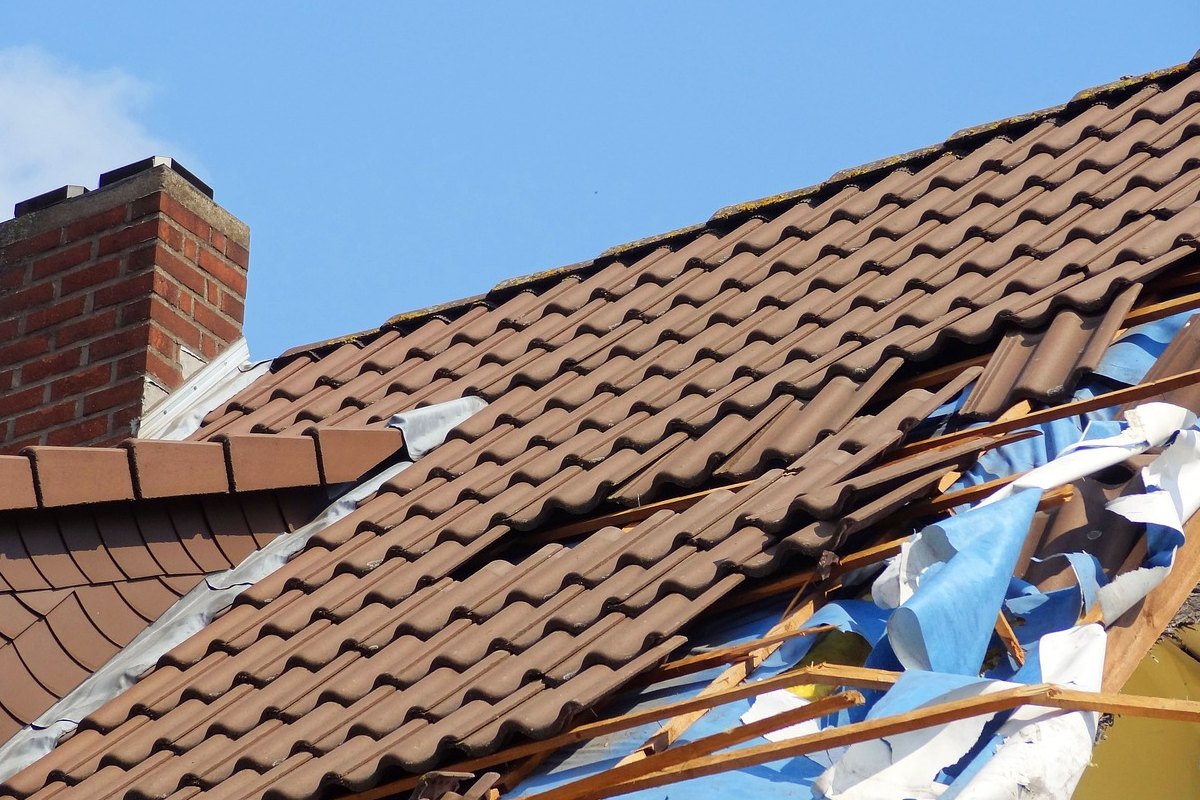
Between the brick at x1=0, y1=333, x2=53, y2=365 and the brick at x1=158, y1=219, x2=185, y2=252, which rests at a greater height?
the brick at x1=158, y1=219, x2=185, y2=252

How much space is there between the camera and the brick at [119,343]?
22.2 ft

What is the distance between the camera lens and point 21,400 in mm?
6957

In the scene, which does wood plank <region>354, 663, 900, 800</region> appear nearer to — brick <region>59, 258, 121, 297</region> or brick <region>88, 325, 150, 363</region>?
brick <region>88, 325, 150, 363</region>

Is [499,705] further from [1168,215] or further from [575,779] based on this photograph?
[1168,215]

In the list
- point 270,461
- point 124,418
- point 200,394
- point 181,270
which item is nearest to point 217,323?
point 181,270

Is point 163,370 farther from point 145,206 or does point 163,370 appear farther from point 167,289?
point 145,206

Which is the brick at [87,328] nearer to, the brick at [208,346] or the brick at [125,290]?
the brick at [125,290]

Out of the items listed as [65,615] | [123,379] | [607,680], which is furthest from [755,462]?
[123,379]

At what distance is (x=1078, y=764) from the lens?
3010 millimetres

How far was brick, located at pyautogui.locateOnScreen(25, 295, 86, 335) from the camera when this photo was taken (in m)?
7.01

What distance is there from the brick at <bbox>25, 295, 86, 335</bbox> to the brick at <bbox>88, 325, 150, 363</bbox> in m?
0.25

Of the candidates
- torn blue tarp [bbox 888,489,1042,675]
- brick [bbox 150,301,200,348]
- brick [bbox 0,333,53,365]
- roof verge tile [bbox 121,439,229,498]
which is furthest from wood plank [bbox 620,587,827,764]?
brick [bbox 0,333,53,365]

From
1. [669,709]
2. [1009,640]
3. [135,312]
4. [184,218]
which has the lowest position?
[1009,640]

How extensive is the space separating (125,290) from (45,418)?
70cm
